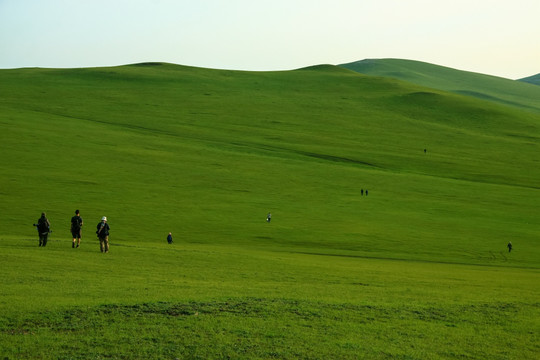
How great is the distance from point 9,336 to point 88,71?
143 meters

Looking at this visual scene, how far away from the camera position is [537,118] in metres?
142

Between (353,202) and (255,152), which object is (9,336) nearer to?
(353,202)

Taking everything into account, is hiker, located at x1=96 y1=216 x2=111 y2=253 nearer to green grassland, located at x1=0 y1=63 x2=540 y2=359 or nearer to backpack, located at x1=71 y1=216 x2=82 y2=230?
green grassland, located at x1=0 y1=63 x2=540 y2=359

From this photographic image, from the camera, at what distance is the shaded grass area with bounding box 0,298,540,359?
13078 millimetres

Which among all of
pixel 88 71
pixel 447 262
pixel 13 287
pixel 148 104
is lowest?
pixel 447 262

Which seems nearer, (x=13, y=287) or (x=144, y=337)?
(x=144, y=337)

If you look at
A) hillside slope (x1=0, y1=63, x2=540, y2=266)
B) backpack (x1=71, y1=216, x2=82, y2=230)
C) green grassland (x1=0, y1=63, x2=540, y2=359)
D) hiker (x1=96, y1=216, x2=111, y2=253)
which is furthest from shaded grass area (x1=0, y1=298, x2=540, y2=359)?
hillside slope (x1=0, y1=63, x2=540, y2=266)

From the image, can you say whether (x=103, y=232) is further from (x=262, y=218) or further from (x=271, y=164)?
(x=271, y=164)

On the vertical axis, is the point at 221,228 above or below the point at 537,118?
below

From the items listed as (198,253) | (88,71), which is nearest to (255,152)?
(198,253)

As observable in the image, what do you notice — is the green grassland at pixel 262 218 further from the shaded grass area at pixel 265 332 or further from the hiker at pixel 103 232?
the hiker at pixel 103 232

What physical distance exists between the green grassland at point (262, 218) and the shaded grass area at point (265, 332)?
68 mm

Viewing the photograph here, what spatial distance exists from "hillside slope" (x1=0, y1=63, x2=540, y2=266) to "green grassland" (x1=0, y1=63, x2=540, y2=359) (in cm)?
40

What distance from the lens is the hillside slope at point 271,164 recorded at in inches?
1857
